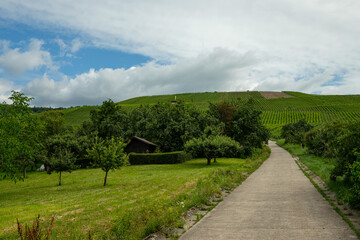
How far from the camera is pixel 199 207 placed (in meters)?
11.1

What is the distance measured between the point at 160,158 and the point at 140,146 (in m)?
8.09

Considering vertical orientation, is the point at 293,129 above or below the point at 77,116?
below

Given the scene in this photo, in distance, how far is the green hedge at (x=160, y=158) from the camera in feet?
130

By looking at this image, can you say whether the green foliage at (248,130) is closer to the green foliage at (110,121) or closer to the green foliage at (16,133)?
the green foliage at (110,121)

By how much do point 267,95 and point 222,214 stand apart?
14800cm

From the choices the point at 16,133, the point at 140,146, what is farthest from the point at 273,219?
the point at 140,146

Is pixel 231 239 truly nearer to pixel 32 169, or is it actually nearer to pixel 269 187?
pixel 269 187

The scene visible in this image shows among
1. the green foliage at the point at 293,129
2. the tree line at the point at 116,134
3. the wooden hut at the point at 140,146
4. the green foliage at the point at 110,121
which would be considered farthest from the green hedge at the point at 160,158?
the green foliage at the point at 293,129

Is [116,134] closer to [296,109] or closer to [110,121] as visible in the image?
[110,121]

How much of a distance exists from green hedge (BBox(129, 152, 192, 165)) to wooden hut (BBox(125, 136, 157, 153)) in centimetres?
447

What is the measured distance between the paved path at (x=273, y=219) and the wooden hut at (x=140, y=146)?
33954mm

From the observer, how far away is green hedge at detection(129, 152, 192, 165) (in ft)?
130

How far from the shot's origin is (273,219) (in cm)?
897

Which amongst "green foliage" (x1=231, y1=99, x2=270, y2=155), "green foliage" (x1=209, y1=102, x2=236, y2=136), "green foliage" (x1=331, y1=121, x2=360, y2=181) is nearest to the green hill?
"green foliage" (x1=209, y1=102, x2=236, y2=136)
